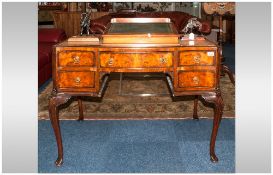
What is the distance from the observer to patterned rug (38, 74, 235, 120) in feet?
13.8

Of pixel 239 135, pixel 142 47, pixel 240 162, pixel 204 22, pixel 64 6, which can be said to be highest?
pixel 64 6

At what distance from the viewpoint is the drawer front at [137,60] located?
2.53 meters

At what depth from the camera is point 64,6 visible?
11.9 metres

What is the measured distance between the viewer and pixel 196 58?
2.57 meters

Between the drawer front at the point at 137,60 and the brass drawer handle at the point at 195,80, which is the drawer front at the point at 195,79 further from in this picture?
the drawer front at the point at 137,60

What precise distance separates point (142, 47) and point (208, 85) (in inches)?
22.4

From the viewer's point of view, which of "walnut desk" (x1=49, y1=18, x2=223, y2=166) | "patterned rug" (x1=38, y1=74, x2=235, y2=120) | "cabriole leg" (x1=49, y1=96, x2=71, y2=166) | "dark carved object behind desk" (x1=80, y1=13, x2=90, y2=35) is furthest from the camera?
"patterned rug" (x1=38, y1=74, x2=235, y2=120)

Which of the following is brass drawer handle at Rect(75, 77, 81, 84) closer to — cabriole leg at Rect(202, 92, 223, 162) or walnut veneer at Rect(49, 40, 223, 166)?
walnut veneer at Rect(49, 40, 223, 166)

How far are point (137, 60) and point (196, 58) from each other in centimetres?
42

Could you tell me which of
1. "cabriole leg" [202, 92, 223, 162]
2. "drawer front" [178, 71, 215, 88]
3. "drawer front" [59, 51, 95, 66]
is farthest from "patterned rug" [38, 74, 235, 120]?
"drawer front" [59, 51, 95, 66]

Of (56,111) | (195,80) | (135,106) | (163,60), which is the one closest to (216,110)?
(195,80)

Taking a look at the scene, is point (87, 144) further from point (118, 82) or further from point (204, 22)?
point (204, 22)

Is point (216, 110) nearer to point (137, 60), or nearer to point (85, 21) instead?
point (137, 60)

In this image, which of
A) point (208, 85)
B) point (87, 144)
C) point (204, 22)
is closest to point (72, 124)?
point (87, 144)
